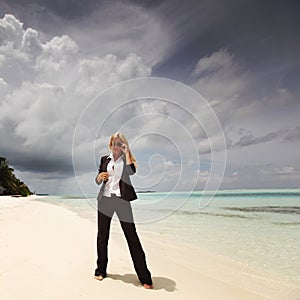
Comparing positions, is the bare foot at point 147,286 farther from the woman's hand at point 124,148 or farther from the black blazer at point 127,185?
the woman's hand at point 124,148

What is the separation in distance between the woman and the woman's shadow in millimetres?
212

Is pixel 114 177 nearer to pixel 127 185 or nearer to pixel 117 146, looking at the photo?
pixel 127 185

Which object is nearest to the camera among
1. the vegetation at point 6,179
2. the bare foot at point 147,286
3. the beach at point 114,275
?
the beach at point 114,275

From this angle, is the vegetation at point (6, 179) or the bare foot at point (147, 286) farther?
the vegetation at point (6, 179)

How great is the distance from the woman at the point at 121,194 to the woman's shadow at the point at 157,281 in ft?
0.70

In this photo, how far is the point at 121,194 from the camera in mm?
4324

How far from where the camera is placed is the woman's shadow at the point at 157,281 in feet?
14.6

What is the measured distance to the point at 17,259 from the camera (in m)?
5.37

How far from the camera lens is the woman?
434cm

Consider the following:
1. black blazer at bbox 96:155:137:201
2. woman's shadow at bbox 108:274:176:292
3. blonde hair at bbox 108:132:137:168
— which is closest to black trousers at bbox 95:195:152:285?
black blazer at bbox 96:155:137:201

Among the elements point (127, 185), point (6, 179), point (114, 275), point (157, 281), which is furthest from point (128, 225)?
point (6, 179)

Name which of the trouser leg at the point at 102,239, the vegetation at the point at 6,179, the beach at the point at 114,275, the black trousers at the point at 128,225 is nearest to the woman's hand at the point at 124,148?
the black trousers at the point at 128,225

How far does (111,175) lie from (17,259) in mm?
2721

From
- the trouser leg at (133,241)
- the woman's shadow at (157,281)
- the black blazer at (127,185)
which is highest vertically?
the black blazer at (127,185)
